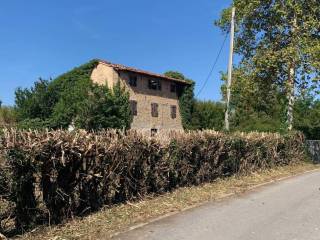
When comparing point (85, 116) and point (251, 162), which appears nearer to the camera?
point (251, 162)

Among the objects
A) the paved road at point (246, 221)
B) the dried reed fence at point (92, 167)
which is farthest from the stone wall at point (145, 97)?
the paved road at point (246, 221)

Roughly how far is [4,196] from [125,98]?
3693cm

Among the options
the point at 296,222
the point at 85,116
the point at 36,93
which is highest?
the point at 36,93

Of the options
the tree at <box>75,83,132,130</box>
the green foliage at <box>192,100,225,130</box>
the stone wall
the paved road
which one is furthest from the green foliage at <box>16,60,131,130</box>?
the paved road

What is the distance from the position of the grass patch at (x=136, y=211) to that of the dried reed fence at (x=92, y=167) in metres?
0.25

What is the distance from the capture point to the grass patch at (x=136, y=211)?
8.27m

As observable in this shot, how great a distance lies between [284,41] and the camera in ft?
98.4

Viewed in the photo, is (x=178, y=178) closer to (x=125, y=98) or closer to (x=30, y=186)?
(x=30, y=186)

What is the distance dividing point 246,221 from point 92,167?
11.1 ft

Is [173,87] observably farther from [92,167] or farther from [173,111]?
[92,167]

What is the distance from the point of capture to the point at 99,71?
Answer: 1934 inches

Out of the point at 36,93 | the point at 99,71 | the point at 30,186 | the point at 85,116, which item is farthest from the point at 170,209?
the point at 36,93

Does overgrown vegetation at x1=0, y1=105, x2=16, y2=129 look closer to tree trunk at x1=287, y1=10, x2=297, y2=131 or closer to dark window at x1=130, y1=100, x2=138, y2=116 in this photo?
Result: dark window at x1=130, y1=100, x2=138, y2=116

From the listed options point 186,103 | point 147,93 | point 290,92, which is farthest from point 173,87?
point 290,92
